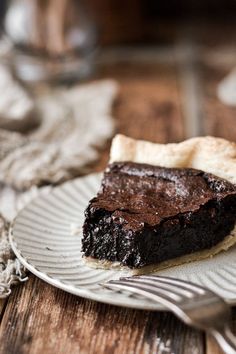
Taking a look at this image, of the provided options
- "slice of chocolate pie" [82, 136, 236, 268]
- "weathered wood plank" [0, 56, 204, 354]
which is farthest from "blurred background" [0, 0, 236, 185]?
"weathered wood plank" [0, 56, 204, 354]

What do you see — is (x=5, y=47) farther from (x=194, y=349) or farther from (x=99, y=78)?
(x=194, y=349)

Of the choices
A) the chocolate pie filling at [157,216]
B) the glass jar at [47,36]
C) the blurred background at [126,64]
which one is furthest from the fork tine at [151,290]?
the glass jar at [47,36]

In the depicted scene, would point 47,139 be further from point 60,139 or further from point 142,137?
point 142,137

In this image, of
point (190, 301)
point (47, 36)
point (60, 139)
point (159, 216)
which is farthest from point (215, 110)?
point (190, 301)

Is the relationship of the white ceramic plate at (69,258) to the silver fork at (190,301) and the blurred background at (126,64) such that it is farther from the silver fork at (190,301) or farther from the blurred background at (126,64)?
the blurred background at (126,64)

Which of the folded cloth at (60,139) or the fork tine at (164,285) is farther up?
the fork tine at (164,285)
